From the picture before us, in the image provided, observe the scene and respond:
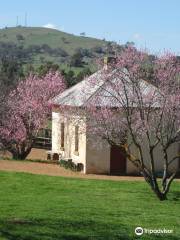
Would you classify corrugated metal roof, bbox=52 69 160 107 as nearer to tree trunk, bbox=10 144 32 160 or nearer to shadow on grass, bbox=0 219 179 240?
tree trunk, bbox=10 144 32 160

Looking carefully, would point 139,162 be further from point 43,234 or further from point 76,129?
point 76,129

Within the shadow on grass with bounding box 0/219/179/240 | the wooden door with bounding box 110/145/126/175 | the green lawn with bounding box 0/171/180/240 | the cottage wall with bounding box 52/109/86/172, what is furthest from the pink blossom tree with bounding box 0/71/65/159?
the shadow on grass with bounding box 0/219/179/240

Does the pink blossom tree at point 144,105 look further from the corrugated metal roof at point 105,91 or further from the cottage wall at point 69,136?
the cottage wall at point 69,136

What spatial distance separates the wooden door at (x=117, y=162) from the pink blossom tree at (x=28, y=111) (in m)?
5.97

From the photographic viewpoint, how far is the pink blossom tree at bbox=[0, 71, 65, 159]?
108ft

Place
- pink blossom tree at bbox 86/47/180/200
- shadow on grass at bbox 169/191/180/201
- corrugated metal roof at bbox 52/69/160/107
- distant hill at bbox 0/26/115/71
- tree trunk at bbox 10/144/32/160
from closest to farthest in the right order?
pink blossom tree at bbox 86/47/180/200
corrugated metal roof at bbox 52/69/160/107
shadow on grass at bbox 169/191/180/201
tree trunk at bbox 10/144/32/160
distant hill at bbox 0/26/115/71

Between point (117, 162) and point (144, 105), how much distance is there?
9.33m

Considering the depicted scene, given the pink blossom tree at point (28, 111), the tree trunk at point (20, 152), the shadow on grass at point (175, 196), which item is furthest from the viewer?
the tree trunk at point (20, 152)

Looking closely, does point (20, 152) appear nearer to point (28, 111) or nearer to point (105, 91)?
point (28, 111)

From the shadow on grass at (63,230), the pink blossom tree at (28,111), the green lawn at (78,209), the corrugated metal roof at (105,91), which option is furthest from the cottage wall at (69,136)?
the shadow on grass at (63,230)

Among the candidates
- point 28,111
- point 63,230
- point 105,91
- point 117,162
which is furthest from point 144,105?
point 28,111

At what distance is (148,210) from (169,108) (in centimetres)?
396

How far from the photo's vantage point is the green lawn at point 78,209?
40.7ft

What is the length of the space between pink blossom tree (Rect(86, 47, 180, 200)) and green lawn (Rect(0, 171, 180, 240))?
1576mm
